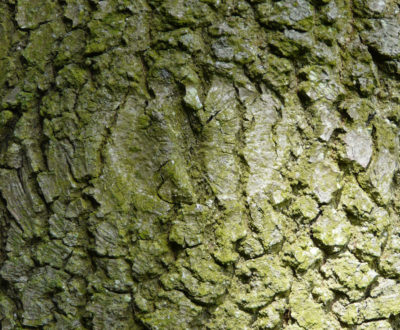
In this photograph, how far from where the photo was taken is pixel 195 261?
40.9 inches

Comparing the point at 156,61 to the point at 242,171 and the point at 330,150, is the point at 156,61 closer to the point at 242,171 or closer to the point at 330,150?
the point at 242,171

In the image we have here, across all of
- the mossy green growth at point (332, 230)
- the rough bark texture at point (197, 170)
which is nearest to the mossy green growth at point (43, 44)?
the rough bark texture at point (197, 170)

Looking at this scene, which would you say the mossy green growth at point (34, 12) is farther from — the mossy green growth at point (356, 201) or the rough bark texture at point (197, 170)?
the mossy green growth at point (356, 201)

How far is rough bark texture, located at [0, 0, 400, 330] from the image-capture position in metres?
1.04

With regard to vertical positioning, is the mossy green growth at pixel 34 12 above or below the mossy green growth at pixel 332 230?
above

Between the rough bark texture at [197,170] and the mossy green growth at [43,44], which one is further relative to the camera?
the mossy green growth at [43,44]

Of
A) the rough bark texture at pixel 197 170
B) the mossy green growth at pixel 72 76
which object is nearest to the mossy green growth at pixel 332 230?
the rough bark texture at pixel 197 170

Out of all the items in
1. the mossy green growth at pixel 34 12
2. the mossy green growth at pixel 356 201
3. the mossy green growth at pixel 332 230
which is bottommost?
the mossy green growth at pixel 332 230

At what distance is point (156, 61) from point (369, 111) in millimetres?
597

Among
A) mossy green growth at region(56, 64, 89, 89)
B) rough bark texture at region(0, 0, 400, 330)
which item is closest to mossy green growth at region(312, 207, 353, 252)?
rough bark texture at region(0, 0, 400, 330)

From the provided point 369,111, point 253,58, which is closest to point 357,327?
point 369,111

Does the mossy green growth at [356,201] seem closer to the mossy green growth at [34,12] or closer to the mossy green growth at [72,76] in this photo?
the mossy green growth at [72,76]

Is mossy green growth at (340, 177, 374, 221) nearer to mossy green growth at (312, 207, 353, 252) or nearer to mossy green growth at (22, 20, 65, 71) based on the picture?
mossy green growth at (312, 207, 353, 252)

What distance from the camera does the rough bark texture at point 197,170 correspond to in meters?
1.04
